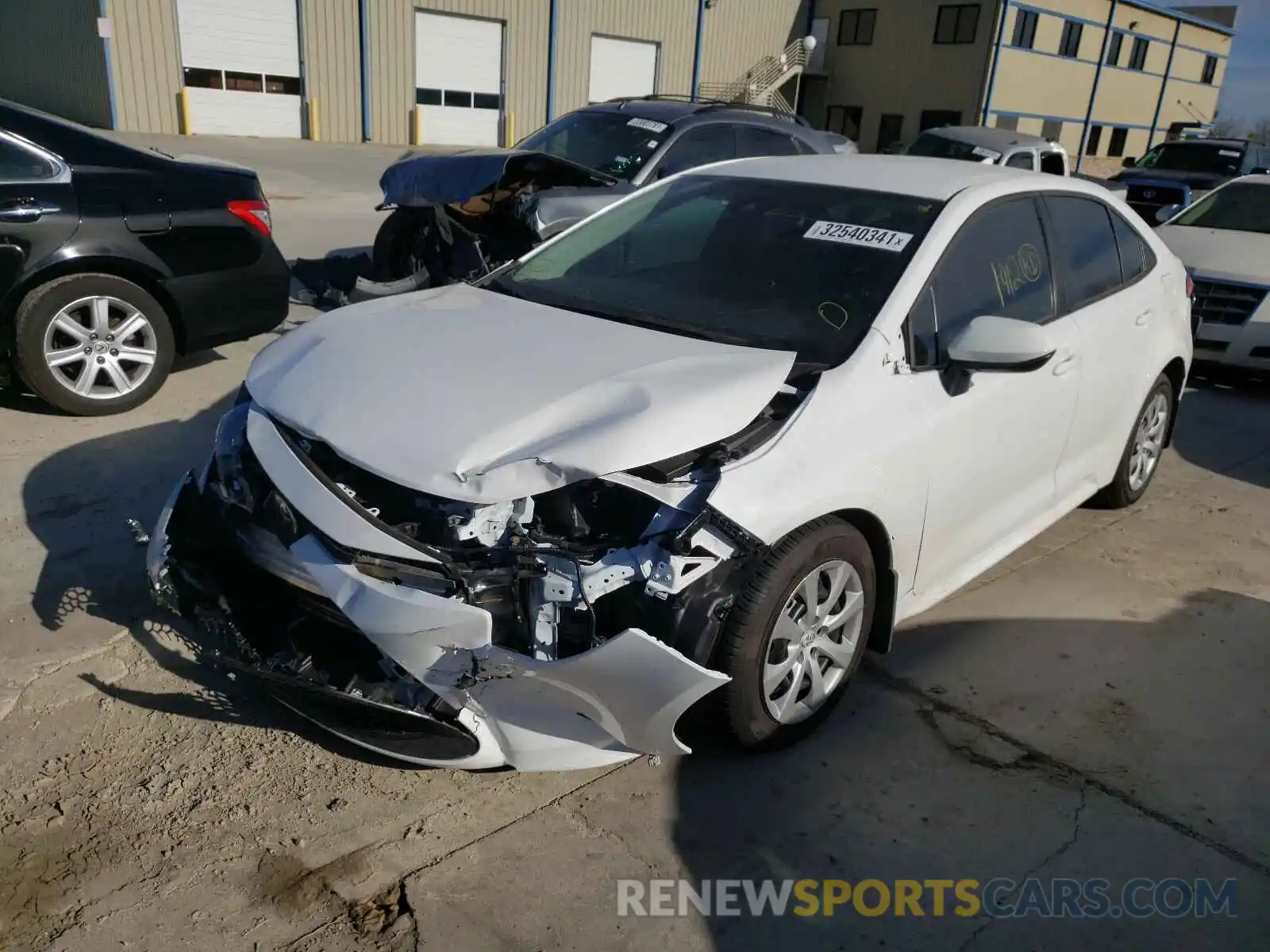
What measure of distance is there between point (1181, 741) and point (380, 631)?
265cm

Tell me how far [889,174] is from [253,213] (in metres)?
3.75

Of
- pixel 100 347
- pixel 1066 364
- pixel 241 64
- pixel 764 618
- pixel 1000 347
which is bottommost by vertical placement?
pixel 100 347

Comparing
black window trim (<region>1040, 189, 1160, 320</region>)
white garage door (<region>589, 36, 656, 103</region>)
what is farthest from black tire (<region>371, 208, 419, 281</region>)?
white garage door (<region>589, 36, 656, 103</region>)

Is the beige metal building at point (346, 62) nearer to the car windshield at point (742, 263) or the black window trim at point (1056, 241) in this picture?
the car windshield at point (742, 263)

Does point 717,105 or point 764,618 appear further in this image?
point 717,105

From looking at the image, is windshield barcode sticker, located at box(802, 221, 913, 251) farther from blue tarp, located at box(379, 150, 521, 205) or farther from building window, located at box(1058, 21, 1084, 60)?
building window, located at box(1058, 21, 1084, 60)

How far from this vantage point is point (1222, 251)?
27.0 ft

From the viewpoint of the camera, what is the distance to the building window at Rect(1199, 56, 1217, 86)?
4488 cm

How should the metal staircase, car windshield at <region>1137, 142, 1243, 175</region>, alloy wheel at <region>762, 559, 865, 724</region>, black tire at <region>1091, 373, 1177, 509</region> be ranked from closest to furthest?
1. alloy wheel at <region>762, 559, 865, 724</region>
2. black tire at <region>1091, 373, 1177, 509</region>
3. car windshield at <region>1137, 142, 1243, 175</region>
4. the metal staircase

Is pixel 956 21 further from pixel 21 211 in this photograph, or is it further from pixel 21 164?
pixel 21 211

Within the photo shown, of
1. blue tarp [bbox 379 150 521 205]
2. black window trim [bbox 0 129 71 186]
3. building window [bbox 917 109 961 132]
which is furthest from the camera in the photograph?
building window [bbox 917 109 961 132]

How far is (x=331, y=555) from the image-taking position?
105 inches

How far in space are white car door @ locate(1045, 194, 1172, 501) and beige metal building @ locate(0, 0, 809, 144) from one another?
73.0ft

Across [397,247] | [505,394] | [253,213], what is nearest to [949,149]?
[397,247]
